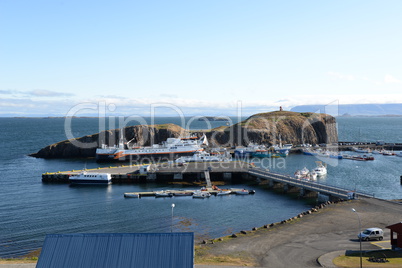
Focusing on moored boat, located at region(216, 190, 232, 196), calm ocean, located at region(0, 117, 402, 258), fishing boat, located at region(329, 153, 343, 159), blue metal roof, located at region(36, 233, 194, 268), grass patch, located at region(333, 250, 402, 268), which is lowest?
calm ocean, located at region(0, 117, 402, 258)

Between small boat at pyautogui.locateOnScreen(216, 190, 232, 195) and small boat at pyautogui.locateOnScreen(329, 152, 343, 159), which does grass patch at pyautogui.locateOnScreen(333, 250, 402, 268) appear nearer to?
small boat at pyautogui.locateOnScreen(216, 190, 232, 195)

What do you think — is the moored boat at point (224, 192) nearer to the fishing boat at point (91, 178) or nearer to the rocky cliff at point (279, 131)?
the fishing boat at point (91, 178)

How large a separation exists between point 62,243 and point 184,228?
25997mm

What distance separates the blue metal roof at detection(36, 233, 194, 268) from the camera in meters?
22.0

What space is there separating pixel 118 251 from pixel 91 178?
58204mm

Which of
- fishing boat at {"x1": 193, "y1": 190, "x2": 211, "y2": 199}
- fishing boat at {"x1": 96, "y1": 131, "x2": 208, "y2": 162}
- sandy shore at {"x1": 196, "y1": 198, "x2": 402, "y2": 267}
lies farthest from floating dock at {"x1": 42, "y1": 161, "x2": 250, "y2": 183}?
sandy shore at {"x1": 196, "y1": 198, "x2": 402, "y2": 267}

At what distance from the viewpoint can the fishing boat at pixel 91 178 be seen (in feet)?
254

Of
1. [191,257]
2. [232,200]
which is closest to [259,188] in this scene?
[232,200]

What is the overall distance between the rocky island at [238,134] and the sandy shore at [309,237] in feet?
284

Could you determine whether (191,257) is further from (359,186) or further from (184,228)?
(359,186)

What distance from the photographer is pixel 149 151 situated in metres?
115

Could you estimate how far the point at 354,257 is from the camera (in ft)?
107

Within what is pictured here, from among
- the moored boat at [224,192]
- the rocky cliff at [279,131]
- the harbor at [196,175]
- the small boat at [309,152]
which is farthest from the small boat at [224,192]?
the rocky cliff at [279,131]

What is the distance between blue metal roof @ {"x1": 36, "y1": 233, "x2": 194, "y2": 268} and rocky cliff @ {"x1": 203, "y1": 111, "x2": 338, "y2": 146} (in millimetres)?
113635
